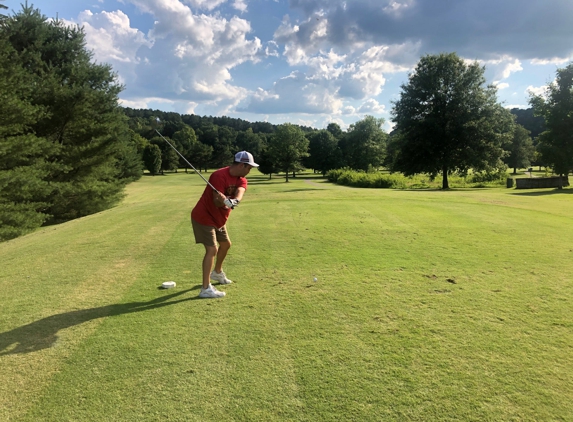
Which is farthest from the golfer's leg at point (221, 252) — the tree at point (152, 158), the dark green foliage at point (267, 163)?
the tree at point (152, 158)

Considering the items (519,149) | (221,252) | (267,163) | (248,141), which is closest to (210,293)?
(221,252)

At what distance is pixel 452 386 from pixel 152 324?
3.44m

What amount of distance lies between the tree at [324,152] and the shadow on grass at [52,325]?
7673 cm

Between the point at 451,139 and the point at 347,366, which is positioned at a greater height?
the point at 451,139

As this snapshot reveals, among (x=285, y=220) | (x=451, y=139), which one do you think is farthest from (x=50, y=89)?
(x=451, y=139)

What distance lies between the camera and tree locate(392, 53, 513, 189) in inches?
1467

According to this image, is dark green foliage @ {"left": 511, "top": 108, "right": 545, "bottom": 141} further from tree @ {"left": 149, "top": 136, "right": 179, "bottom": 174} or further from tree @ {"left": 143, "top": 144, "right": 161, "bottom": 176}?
tree @ {"left": 143, "top": 144, "right": 161, "bottom": 176}

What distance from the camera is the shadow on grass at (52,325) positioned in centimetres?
405

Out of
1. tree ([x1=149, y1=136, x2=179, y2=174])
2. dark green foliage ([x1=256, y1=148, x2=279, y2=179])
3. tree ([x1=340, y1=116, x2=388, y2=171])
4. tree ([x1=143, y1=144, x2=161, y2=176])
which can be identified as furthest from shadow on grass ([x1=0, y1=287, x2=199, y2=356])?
tree ([x1=149, y1=136, x2=179, y2=174])

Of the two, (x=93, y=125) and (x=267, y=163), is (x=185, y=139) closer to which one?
(x=267, y=163)

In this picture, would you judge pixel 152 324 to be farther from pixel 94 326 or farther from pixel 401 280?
pixel 401 280

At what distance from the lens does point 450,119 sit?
37938 mm

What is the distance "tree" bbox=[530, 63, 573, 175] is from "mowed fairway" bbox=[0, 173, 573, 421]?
103 ft

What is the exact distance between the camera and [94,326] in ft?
14.7
